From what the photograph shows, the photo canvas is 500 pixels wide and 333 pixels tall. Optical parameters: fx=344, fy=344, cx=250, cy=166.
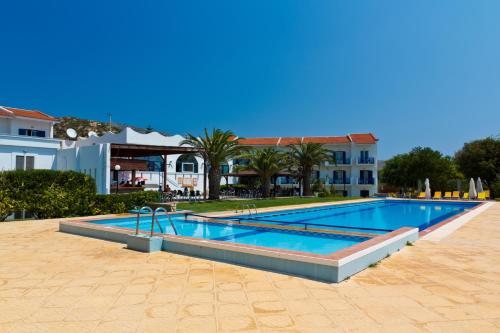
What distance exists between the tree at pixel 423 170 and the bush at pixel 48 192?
33.0 m

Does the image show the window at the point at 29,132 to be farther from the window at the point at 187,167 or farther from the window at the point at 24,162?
the window at the point at 187,167

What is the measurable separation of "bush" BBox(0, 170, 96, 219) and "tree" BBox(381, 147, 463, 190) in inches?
1298

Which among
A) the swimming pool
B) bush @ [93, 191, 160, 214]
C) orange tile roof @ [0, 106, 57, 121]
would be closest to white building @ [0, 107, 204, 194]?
orange tile roof @ [0, 106, 57, 121]

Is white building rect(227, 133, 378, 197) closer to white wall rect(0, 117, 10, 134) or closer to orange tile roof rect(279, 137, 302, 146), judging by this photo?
orange tile roof rect(279, 137, 302, 146)

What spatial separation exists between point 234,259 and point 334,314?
8.86 feet

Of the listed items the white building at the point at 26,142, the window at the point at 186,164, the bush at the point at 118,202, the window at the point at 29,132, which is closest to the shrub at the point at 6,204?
the bush at the point at 118,202

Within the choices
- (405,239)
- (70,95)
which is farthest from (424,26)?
(70,95)

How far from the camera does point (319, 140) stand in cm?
4591

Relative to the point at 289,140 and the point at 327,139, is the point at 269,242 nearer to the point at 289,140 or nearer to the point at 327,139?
the point at 327,139

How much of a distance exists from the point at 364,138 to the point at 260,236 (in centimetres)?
3725

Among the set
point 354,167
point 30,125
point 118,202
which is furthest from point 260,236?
point 354,167

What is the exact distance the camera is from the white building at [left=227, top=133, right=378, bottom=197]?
43.4 meters

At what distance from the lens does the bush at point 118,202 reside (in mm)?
14906

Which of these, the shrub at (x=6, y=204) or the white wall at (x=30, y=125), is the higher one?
the white wall at (x=30, y=125)
